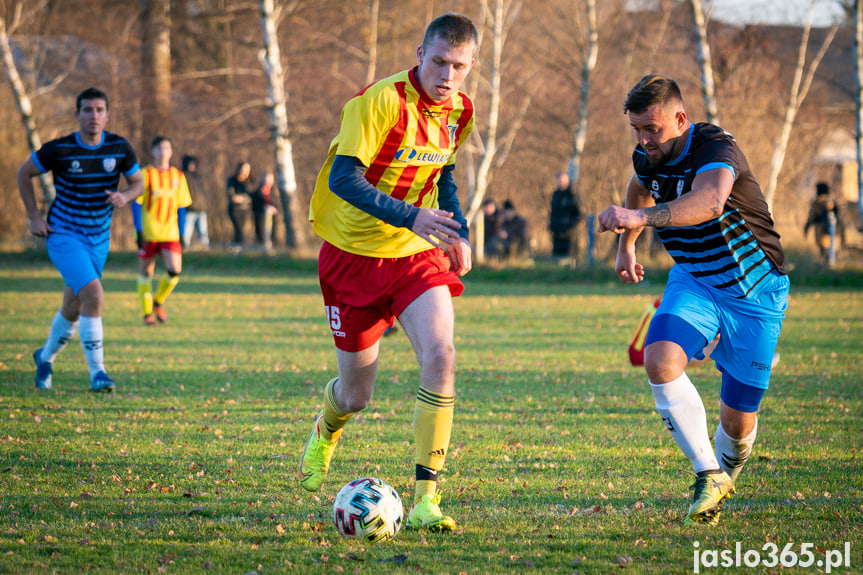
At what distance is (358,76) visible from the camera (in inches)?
1116

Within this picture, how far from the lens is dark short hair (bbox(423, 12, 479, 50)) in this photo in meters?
4.09

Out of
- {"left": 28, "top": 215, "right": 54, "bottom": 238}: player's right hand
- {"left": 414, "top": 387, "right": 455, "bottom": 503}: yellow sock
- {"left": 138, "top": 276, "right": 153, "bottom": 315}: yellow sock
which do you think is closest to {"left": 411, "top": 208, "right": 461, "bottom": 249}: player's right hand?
{"left": 414, "top": 387, "right": 455, "bottom": 503}: yellow sock

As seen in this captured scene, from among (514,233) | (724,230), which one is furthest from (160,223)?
(514,233)

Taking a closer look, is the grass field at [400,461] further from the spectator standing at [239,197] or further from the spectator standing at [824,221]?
the spectator standing at [239,197]

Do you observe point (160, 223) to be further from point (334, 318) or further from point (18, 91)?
point (18, 91)

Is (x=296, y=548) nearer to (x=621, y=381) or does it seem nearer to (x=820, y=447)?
(x=820, y=447)

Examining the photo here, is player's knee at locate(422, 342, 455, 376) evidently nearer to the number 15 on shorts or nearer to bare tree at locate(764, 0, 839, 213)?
the number 15 on shorts

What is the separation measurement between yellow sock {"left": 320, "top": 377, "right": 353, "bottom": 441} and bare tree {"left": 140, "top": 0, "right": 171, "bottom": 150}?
23.5m

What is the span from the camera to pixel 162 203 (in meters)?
12.3

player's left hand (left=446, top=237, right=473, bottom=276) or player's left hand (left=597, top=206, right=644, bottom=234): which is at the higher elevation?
player's left hand (left=597, top=206, right=644, bottom=234)

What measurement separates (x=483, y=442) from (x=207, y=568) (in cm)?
280

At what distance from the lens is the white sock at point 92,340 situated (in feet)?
24.8

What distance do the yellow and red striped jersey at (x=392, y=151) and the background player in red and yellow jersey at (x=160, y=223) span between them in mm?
7992

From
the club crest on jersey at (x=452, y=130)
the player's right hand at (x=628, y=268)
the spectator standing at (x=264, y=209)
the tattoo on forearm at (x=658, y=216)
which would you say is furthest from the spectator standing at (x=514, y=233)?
the tattoo on forearm at (x=658, y=216)
